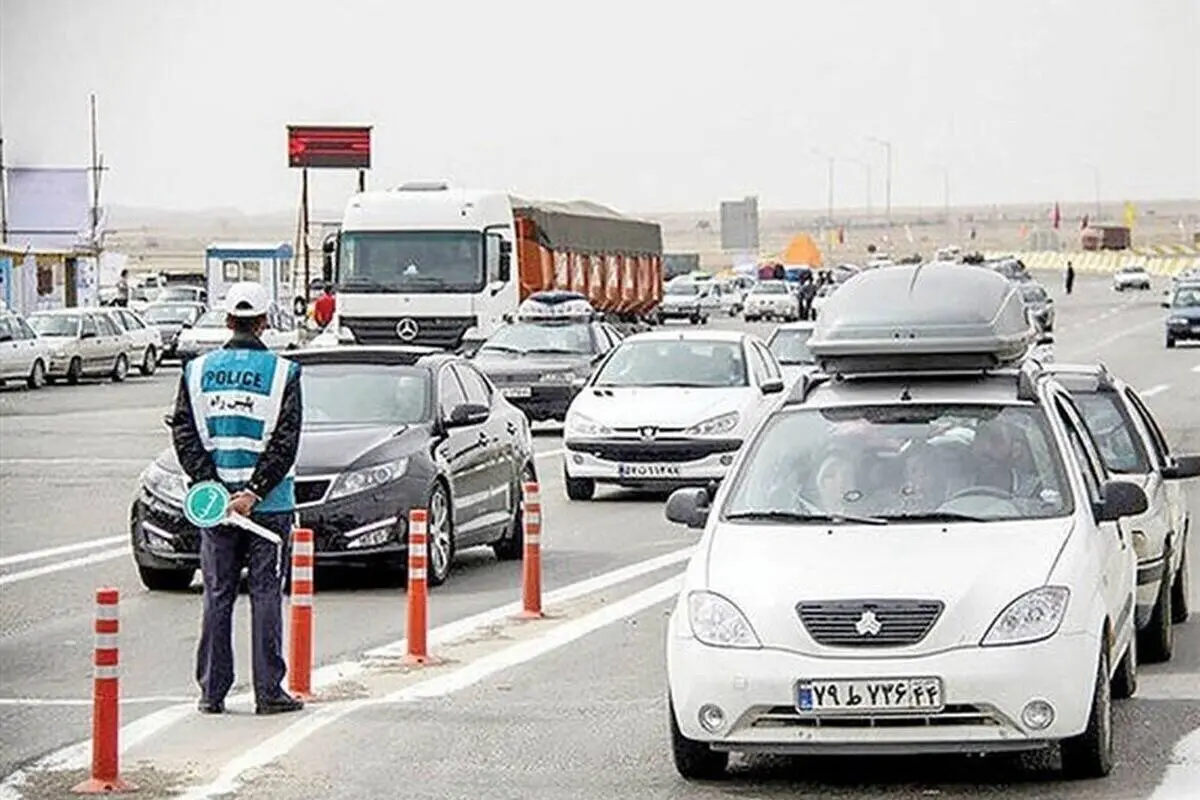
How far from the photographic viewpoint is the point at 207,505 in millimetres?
11508

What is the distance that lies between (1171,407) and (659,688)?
3003 cm

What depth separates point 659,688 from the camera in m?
12.7

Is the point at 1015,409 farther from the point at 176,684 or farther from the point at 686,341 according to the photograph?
the point at 686,341

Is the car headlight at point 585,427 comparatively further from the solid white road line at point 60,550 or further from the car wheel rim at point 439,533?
the car wheel rim at point 439,533

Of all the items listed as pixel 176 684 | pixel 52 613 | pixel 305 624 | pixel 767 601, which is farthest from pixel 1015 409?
pixel 52 613

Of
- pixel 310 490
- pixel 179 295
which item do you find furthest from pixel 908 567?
pixel 179 295

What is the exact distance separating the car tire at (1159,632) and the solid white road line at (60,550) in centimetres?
979

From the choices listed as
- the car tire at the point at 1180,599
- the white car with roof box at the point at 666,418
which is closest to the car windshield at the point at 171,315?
the white car with roof box at the point at 666,418

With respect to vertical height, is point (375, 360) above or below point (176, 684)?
above

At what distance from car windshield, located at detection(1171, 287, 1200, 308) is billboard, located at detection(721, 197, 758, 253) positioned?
176 feet

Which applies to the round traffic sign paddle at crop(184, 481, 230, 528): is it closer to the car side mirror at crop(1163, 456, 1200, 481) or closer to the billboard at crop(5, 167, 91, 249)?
the car side mirror at crop(1163, 456, 1200, 481)

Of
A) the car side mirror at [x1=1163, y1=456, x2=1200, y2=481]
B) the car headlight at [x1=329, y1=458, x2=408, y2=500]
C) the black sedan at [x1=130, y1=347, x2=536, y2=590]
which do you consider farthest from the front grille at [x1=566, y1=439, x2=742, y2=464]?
the car side mirror at [x1=1163, y1=456, x2=1200, y2=481]

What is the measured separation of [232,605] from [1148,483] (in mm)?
5021

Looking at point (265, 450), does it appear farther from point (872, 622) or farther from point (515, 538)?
point (515, 538)
